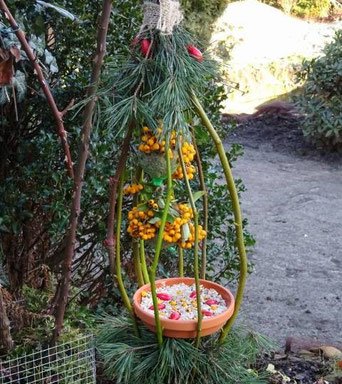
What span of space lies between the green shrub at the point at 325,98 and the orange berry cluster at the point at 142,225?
18.0ft

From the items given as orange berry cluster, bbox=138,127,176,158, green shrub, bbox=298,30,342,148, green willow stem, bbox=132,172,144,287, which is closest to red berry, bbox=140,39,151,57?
orange berry cluster, bbox=138,127,176,158

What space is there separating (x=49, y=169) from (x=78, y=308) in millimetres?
580

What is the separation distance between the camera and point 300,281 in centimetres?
394

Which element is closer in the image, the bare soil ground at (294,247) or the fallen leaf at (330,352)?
the fallen leaf at (330,352)

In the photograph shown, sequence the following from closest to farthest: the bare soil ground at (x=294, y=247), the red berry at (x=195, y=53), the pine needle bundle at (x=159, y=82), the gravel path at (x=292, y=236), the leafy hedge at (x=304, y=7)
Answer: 1. the pine needle bundle at (x=159, y=82)
2. the red berry at (x=195, y=53)
3. the bare soil ground at (x=294, y=247)
4. the gravel path at (x=292, y=236)
5. the leafy hedge at (x=304, y=7)

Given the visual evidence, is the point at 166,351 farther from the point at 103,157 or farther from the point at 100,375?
the point at 103,157

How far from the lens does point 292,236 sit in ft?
15.7

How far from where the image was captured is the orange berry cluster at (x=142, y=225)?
1851 mm

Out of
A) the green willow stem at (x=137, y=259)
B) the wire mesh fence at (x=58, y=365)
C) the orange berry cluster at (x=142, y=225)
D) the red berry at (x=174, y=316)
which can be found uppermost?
the orange berry cluster at (x=142, y=225)

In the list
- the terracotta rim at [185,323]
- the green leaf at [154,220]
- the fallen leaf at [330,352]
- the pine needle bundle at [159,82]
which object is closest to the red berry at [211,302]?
the terracotta rim at [185,323]

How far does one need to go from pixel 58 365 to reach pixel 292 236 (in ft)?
9.99

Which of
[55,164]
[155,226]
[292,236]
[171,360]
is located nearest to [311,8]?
[292,236]

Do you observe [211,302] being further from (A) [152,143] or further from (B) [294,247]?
(B) [294,247]

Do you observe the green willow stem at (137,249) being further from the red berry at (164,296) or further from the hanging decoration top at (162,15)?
the hanging decoration top at (162,15)
